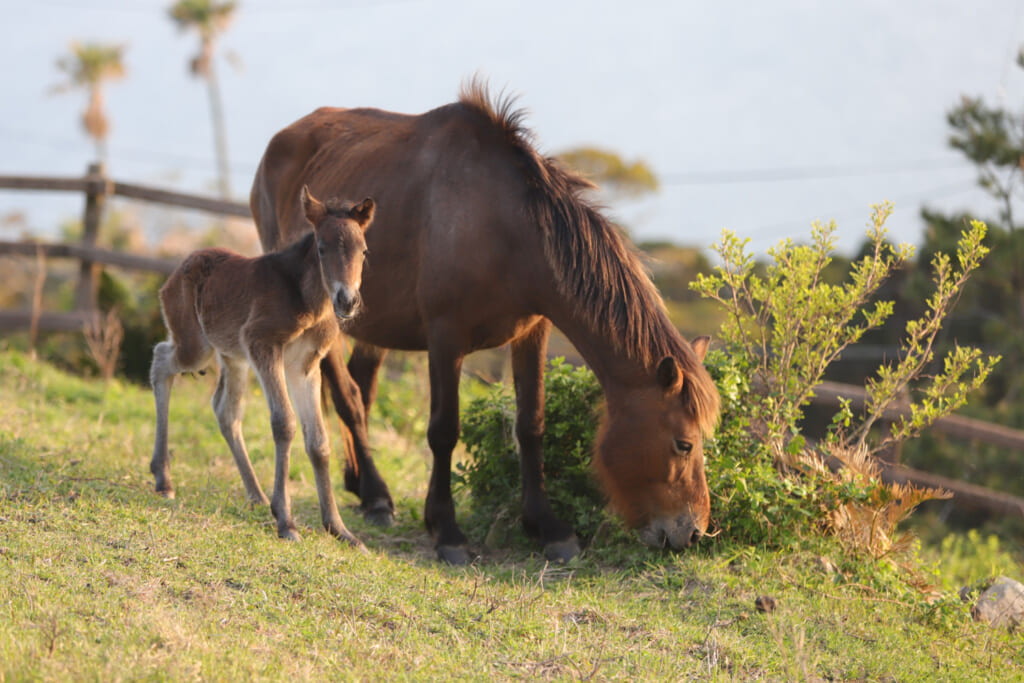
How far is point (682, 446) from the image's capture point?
502 cm

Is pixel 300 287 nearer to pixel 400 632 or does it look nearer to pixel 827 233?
pixel 400 632

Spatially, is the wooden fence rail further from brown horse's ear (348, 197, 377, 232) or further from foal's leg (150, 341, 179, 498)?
brown horse's ear (348, 197, 377, 232)

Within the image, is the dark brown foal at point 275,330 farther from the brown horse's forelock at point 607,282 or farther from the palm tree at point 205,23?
the palm tree at point 205,23

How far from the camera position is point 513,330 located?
5.63 metres

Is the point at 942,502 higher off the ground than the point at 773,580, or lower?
lower

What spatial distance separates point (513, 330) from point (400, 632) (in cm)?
219

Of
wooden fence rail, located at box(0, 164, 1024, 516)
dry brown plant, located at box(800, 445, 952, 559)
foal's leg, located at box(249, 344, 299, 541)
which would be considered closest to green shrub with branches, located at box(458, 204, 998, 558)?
dry brown plant, located at box(800, 445, 952, 559)

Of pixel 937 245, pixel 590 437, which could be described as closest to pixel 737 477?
pixel 590 437

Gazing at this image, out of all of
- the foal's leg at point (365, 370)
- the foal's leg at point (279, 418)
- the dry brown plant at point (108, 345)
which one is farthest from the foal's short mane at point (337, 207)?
the dry brown plant at point (108, 345)

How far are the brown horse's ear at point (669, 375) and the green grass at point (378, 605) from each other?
3.54 feet

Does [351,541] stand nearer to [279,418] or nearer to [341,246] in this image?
[279,418]

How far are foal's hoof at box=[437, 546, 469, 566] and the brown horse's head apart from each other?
3.56 feet

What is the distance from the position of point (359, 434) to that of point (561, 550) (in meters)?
1.78

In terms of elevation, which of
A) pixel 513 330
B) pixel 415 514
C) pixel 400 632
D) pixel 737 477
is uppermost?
pixel 513 330
